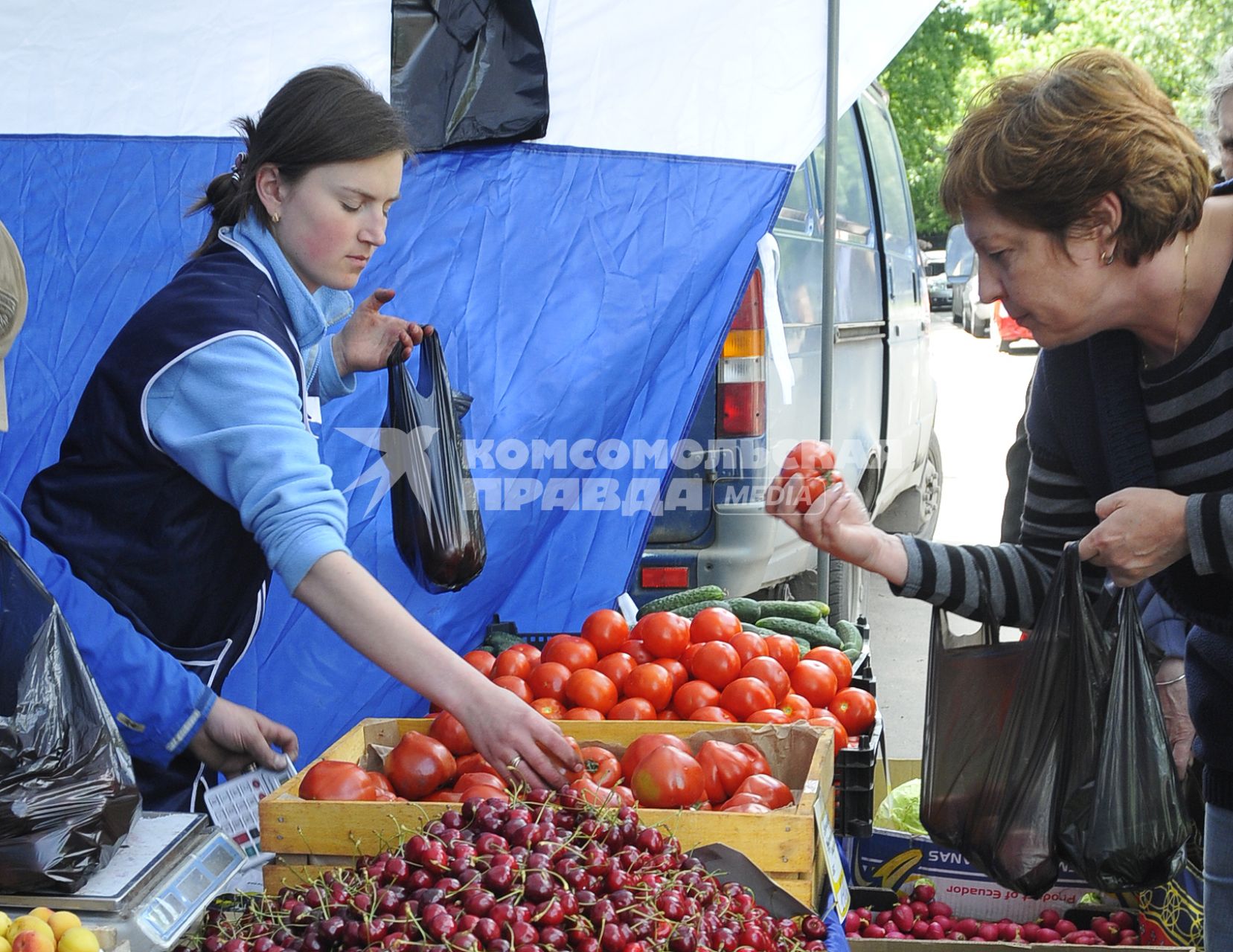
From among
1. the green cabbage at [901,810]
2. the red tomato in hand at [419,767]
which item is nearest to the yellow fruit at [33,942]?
the red tomato in hand at [419,767]

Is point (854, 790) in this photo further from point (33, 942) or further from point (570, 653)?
point (33, 942)

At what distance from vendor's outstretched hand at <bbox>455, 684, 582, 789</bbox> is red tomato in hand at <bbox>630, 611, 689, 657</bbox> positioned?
124 cm

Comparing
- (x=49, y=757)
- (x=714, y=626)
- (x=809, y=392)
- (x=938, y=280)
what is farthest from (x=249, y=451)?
(x=938, y=280)

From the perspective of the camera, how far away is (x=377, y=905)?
162 centimetres

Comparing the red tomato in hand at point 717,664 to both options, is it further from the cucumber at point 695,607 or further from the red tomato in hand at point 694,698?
the cucumber at point 695,607

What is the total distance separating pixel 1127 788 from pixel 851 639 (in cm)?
178

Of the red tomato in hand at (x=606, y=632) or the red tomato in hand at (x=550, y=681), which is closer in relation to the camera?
the red tomato in hand at (x=550, y=681)

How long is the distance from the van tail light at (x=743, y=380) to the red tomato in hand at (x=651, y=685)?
1.20 meters

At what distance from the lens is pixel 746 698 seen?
2938mm

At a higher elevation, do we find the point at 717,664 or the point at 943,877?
the point at 717,664

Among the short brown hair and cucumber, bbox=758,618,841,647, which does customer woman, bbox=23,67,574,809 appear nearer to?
the short brown hair

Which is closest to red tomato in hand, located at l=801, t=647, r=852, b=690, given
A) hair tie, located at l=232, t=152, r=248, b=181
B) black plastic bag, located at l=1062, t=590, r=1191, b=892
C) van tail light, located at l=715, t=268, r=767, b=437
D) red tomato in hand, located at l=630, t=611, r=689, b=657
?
red tomato in hand, located at l=630, t=611, r=689, b=657

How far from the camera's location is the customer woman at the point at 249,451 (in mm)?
2025

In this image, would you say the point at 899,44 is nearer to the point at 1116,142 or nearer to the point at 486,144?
the point at 486,144
